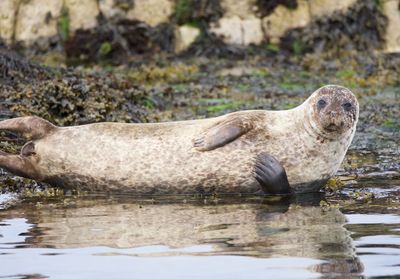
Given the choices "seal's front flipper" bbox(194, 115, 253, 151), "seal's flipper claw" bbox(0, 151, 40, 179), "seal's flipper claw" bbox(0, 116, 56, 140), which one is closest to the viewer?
"seal's front flipper" bbox(194, 115, 253, 151)

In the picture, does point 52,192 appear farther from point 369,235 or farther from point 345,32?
point 345,32

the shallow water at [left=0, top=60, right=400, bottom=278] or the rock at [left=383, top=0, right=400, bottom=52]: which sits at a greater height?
the rock at [left=383, top=0, right=400, bottom=52]

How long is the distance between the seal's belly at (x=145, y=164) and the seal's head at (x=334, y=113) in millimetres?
573

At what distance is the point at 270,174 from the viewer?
26.9 ft

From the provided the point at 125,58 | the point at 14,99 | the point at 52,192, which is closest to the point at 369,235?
the point at 52,192

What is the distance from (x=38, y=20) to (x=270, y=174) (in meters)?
12.2

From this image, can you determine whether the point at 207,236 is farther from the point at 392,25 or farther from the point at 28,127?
the point at 392,25

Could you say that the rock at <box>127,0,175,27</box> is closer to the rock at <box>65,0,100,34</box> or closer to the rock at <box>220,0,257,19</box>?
the rock at <box>65,0,100,34</box>

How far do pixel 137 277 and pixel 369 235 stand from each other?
173cm

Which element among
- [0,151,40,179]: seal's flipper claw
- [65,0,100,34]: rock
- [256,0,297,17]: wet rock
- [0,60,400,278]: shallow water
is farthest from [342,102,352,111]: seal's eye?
[65,0,100,34]: rock

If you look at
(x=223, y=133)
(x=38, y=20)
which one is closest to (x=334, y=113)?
(x=223, y=133)

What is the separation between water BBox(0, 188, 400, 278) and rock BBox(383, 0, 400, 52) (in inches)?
462

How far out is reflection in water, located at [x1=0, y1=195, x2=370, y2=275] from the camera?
20.1 feet

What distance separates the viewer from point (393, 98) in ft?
49.0
